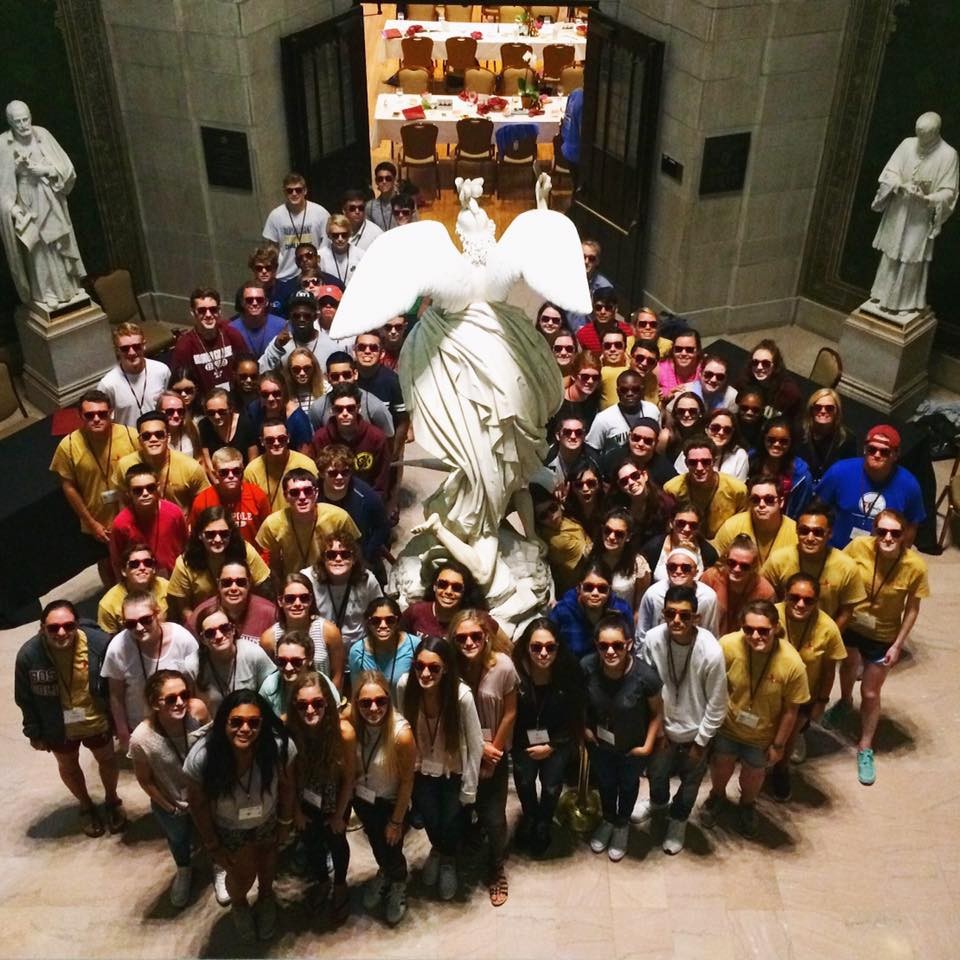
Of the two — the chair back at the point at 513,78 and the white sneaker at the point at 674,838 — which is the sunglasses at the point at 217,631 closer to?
the white sneaker at the point at 674,838

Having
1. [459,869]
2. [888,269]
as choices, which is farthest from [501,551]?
[888,269]

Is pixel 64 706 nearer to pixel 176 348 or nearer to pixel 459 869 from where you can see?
pixel 459 869

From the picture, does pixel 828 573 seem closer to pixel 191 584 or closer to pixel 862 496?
pixel 862 496

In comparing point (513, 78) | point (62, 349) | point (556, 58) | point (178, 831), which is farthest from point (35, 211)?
point (556, 58)

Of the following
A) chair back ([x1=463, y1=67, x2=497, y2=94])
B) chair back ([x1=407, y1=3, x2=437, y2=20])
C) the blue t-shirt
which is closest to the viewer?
the blue t-shirt

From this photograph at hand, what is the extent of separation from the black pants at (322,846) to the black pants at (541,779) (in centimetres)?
86

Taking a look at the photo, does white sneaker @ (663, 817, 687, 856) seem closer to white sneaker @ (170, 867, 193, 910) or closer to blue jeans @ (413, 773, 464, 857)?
blue jeans @ (413, 773, 464, 857)

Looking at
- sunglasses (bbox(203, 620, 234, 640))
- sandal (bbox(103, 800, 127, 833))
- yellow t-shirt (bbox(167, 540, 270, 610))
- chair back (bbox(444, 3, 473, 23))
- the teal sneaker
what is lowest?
chair back (bbox(444, 3, 473, 23))

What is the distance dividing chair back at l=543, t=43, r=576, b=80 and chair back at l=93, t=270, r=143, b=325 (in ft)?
24.5

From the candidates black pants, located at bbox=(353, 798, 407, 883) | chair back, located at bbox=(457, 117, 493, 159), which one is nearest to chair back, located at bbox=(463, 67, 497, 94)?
chair back, located at bbox=(457, 117, 493, 159)

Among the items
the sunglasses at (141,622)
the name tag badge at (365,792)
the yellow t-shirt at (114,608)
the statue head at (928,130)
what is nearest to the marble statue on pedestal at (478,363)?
A: the yellow t-shirt at (114,608)

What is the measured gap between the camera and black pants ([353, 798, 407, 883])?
17.0ft

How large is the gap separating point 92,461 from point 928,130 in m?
6.31

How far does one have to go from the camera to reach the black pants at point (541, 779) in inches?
214
